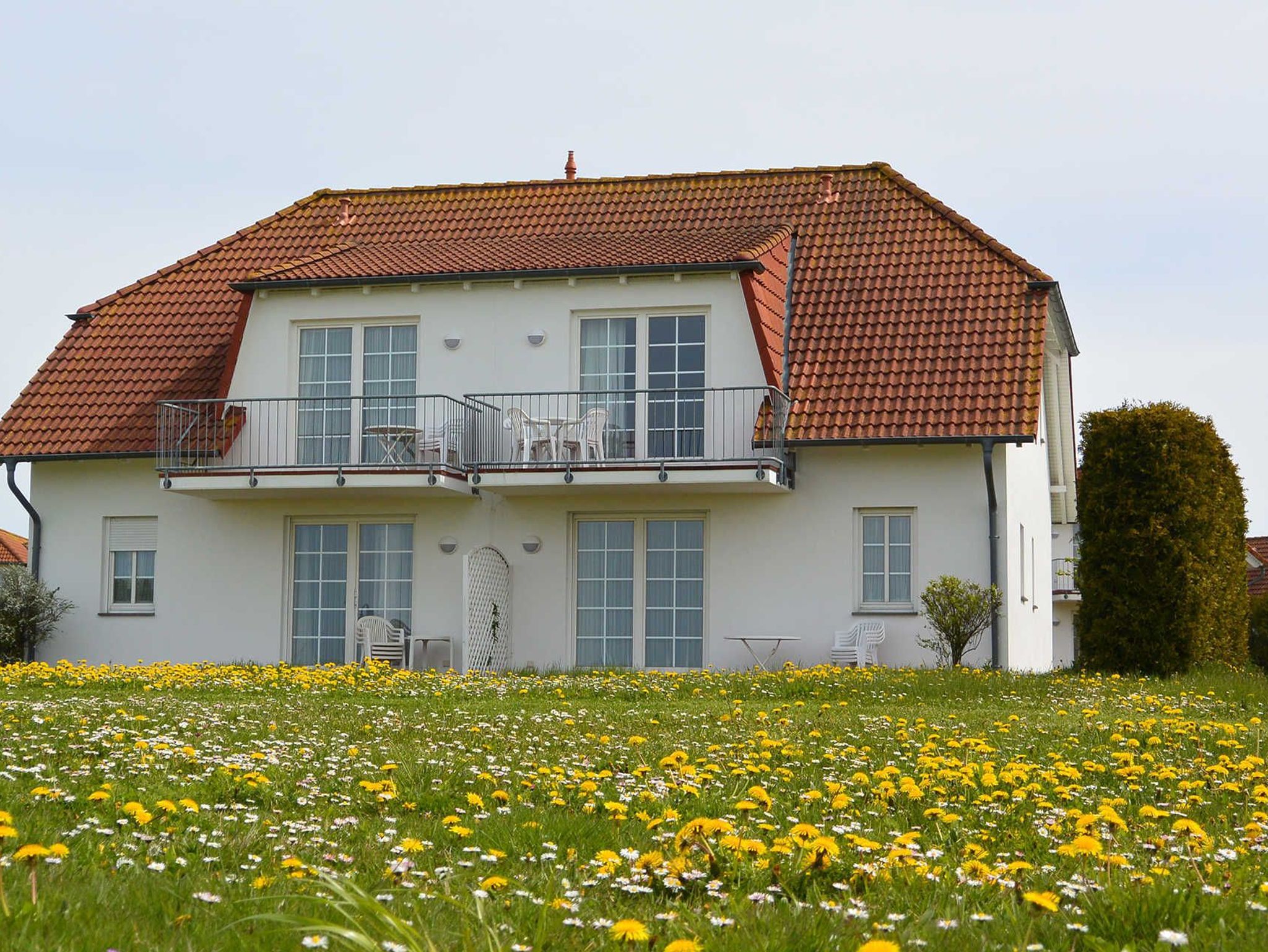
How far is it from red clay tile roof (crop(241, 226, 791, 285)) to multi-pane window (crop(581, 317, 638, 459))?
0.99 meters

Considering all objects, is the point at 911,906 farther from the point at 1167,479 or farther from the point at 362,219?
the point at 362,219

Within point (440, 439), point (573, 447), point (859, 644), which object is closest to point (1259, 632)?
point (859, 644)

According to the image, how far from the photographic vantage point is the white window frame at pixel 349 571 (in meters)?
22.2

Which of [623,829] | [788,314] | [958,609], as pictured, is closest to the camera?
[623,829]

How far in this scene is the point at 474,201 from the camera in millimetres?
26000

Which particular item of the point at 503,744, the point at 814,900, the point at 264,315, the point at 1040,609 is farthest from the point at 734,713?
the point at 1040,609

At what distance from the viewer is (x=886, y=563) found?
68.5 feet

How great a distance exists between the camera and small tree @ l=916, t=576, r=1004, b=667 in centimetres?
1916

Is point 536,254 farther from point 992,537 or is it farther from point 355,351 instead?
point 992,537

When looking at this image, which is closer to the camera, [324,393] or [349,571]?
[349,571]

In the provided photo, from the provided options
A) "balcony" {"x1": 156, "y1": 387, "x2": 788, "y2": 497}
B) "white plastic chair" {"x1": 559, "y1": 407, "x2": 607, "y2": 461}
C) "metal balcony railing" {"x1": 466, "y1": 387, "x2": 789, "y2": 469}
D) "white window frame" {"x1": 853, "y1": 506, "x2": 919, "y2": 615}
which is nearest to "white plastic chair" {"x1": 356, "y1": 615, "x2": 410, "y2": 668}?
"balcony" {"x1": 156, "y1": 387, "x2": 788, "y2": 497}

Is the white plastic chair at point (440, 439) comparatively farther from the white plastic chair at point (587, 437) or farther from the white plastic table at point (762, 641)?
the white plastic table at point (762, 641)

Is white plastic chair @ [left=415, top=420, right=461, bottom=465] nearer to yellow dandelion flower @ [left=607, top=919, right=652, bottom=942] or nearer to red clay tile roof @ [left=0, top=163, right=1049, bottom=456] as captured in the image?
red clay tile roof @ [left=0, top=163, right=1049, bottom=456]

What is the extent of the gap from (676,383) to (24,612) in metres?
10.2
